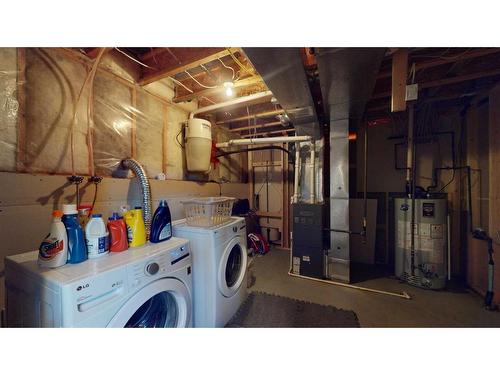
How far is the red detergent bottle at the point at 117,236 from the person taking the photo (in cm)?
102

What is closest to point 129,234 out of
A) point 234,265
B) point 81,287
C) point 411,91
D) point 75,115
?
point 81,287

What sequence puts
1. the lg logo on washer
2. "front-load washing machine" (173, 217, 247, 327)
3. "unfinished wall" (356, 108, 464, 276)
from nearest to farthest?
1. the lg logo on washer
2. "front-load washing machine" (173, 217, 247, 327)
3. "unfinished wall" (356, 108, 464, 276)

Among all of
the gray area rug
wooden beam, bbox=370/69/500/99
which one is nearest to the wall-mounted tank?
the gray area rug

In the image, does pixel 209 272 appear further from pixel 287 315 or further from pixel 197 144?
pixel 197 144

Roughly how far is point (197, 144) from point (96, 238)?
5.17 feet

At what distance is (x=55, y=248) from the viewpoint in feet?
2.64

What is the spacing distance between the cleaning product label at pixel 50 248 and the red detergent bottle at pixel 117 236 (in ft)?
0.71

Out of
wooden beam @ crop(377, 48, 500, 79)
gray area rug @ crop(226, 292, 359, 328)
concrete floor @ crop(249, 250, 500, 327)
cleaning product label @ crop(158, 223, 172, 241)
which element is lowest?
concrete floor @ crop(249, 250, 500, 327)

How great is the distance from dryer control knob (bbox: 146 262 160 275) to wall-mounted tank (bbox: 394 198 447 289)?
262 cm

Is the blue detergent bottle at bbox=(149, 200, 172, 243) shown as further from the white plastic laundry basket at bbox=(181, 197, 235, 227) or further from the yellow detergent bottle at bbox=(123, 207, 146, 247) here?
the white plastic laundry basket at bbox=(181, 197, 235, 227)

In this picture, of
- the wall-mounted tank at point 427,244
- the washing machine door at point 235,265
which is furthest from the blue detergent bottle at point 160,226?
the wall-mounted tank at point 427,244

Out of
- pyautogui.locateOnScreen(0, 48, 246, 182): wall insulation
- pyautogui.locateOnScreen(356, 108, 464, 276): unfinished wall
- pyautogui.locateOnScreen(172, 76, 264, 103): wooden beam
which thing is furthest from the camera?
pyautogui.locateOnScreen(356, 108, 464, 276): unfinished wall

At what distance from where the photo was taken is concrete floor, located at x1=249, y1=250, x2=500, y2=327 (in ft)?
4.95

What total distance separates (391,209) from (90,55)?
4.02m
